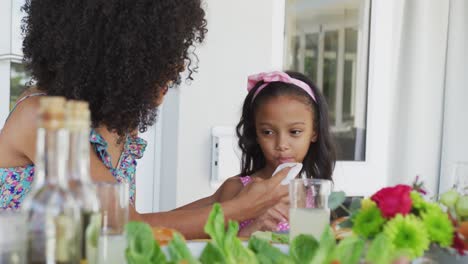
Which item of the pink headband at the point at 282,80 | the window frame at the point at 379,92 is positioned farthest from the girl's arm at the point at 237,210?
the window frame at the point at 379,92

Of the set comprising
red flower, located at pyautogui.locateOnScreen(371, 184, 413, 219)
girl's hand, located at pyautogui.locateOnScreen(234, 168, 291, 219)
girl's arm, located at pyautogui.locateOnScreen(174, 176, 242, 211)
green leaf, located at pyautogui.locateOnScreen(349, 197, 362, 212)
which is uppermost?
red flower, located at pyautogui.locateOnScreen(371, 184, 413, 219)

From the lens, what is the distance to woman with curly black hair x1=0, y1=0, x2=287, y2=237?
1.37 m

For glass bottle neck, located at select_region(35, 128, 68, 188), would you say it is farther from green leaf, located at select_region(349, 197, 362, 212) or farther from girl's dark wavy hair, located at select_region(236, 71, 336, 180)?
girl's dark wavy hair, located at select_region(236, 71, 336, 180)

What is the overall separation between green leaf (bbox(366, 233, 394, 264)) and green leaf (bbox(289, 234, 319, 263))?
0.10 m

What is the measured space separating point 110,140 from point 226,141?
92 centimetres

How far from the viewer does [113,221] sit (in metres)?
0.67

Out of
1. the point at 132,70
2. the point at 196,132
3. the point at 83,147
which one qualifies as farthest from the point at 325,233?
the point at 196,132

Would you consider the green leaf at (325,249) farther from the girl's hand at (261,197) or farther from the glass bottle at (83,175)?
the girl's hand at (261,197)

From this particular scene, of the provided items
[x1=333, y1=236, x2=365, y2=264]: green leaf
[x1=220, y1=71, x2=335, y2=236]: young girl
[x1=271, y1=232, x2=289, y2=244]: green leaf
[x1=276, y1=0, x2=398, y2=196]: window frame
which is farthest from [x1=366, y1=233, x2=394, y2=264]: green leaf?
[x1=276, y1=0, x2=398, y2=196]: window frame

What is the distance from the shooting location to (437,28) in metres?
3.17

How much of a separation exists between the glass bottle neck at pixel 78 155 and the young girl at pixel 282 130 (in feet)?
4.11

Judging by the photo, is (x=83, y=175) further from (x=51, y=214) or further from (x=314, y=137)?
(x=314, y=137)

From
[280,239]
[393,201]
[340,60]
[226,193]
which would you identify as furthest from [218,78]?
[393,201]

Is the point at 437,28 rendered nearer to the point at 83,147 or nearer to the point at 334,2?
the point at 334,2
